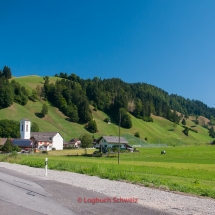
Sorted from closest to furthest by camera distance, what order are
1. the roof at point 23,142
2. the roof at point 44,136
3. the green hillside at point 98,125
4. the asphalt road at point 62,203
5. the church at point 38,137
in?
the asphalt road at point 62,203
the roof at point 23,142
the church at point 38,137
the roof at point 44,136
the green hillside at point 98,125

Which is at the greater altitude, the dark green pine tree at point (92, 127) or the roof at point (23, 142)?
the dark green pine tree at point (92, 127)

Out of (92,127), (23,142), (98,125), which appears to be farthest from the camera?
(98,125)

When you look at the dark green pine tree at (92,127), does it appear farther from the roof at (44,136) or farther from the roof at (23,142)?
the roof at (23,142)

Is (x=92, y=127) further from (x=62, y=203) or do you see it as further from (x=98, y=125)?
(x=62, y=203)

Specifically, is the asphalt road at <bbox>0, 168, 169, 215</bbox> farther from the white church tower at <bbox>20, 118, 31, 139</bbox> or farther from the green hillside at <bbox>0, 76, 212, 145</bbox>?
the green hillside at <bbox>0, 76, 212, 145</bbox>

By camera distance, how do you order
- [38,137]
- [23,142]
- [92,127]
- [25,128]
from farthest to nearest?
1. [92,127]
2. [38,137]
3. [25,128]
4. [23,142]

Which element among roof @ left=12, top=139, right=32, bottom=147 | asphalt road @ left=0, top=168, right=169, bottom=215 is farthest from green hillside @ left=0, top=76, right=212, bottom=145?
asphalt road @ left=0, top=168, right=169, bottom=215

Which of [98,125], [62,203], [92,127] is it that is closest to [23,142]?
[92,127]

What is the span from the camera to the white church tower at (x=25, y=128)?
125812 millimetres

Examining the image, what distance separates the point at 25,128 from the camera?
126 m

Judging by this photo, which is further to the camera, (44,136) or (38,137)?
(44,136)

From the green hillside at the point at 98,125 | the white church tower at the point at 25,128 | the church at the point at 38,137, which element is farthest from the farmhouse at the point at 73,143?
the white church tower at the point at 25,128

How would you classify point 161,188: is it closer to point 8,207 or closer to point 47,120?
point 8,207

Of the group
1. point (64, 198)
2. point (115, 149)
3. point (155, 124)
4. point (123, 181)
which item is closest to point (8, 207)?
point (64, 198)
